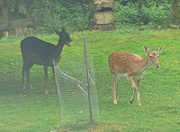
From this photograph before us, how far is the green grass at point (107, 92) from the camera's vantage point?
36.2 ft

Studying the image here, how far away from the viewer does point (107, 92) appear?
14.4 m

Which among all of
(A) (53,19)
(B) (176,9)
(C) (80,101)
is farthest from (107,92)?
(A) (53,19)

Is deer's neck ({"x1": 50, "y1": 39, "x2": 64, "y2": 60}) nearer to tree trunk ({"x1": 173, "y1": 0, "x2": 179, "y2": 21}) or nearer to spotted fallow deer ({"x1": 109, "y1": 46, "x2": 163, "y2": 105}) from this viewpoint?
spotted fallow deer ({"x1": 109, "y1": 46, "x2": 163, "y2": 105})

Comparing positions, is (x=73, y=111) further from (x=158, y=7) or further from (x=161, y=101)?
(x=158, y=7)

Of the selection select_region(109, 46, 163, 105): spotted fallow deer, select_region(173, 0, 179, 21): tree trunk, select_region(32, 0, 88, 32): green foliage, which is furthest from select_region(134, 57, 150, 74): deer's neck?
select_region(32, 0, 88, 32): green foliage

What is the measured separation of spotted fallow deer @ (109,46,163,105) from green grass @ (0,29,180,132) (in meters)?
0.45

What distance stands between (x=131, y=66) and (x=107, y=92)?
179 cm

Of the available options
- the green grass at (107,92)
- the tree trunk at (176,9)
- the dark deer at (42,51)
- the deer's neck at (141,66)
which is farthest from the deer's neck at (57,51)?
the tree trunk at (176,9)

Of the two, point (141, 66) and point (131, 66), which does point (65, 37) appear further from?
point (141, 66)

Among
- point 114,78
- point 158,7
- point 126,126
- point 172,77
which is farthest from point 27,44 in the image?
point 158,7

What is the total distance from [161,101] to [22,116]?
306 cm

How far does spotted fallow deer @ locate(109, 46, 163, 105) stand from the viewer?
1260cm

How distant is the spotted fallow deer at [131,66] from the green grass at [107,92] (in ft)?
1.48

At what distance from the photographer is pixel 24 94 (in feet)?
47.9
